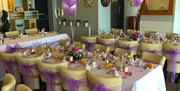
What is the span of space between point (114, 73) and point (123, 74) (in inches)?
4.3

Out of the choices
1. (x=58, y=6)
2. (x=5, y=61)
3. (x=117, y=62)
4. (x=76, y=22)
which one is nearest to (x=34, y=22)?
(x=58, y=6)

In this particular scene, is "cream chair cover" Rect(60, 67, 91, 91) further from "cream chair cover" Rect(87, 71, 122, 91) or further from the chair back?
the chair back

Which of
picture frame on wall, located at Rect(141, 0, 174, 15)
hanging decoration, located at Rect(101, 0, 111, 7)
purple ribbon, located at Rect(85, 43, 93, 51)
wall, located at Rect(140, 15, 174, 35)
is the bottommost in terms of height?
purple ribbon, located at Rect(85, 43, 93, 51)

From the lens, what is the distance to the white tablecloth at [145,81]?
236 centimetres

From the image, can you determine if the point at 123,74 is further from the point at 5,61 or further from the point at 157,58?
the point at 5,61

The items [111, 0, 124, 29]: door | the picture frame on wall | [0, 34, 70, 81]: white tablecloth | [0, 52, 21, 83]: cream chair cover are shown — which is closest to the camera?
[0, 52, 21, 83]: cream chair cover

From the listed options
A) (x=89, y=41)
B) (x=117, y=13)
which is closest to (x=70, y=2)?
(x=89, y=41)

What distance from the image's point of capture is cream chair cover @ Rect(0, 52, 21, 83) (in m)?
3.49

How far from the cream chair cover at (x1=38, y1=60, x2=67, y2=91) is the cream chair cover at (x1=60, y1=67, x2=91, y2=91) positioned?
25 centimetres

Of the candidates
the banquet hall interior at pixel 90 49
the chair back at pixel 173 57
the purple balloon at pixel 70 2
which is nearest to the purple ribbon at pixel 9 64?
the banquet hall interior at pixel 90 49

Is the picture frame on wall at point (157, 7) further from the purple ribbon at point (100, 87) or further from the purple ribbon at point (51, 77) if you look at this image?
the purple ribbon at point (100, 87)

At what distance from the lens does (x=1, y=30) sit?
22.6 feet

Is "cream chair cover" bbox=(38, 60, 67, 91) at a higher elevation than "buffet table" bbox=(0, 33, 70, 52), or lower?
lower

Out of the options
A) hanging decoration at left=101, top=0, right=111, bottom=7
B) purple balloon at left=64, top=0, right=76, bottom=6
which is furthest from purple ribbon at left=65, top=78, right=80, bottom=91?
hanging decoration at left=101, top=0, right=111, bottom=7
